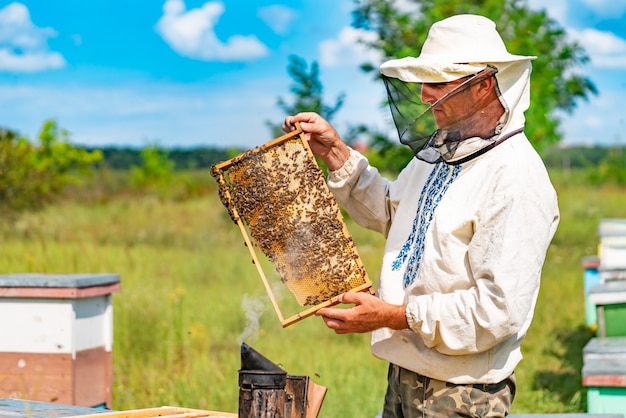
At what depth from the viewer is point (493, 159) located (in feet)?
8.69

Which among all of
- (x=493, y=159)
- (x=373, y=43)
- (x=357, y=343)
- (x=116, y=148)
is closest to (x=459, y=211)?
→ (x=493, y=159)

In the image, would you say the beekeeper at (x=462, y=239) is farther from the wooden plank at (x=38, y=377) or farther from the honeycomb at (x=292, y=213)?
the wooden plank at (x=38, y=377)

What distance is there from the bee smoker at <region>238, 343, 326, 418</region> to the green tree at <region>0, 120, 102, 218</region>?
31.7 ft

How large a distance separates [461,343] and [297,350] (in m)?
4.71

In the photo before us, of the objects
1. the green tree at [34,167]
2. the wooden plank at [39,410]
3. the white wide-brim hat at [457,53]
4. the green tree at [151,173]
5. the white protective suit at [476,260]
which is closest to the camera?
the white protective suit at [476,260]

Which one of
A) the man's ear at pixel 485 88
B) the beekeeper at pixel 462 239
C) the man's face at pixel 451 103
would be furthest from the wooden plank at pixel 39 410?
the man's ear at pixel 485 88

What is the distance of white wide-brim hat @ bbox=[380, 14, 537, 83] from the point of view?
264 cm

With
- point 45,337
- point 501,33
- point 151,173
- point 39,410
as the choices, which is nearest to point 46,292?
point 45,337

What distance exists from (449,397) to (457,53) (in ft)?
3.68

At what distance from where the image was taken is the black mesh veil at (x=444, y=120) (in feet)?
8.74

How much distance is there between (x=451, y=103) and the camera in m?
2.68

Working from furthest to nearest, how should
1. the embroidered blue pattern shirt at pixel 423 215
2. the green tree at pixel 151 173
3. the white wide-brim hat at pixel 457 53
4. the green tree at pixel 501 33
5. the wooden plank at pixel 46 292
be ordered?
1. the green tree at pixel 151 173
2. the green tree at pixel 501 33
3. the wooden plank at pixel 46 292
4. the embroidered blue pattern shirt at pixel 423 215
5. the white wide-brim hat at pixel 457 53

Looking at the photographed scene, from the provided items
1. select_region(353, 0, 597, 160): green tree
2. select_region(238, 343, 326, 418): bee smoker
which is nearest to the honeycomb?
select_region(238, 343, 326, 418): bee smoker

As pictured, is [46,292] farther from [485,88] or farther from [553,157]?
[553,157]
